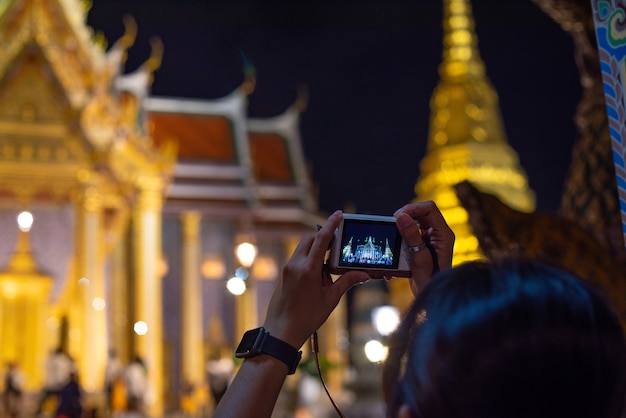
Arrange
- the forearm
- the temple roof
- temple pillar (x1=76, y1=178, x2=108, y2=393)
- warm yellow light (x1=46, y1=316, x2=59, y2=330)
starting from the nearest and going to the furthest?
the forearm < temple pillar (x1=76, y1=178, x2=108, y2=393) < warm yellow light (x1=46, y1=316, x2=59, y2=330) < the temple roof

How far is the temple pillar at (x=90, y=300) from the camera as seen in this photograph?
8.62m

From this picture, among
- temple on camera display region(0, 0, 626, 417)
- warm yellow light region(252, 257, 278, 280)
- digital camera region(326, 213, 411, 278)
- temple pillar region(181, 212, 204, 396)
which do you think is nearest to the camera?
digital camera region(326, 213, 411, 278)

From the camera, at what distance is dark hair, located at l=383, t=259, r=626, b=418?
0.71 meters

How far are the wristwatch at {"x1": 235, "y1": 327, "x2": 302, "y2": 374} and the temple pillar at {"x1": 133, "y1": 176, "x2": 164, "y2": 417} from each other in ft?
31.5

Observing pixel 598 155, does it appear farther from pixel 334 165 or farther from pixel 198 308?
pixel 334 165

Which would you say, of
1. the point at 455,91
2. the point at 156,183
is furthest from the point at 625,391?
the point at 455,91

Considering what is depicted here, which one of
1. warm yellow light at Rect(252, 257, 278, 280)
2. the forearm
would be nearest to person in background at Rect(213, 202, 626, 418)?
the forearm

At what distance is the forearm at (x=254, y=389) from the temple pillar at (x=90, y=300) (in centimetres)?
797

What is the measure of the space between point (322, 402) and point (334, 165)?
1152 cm

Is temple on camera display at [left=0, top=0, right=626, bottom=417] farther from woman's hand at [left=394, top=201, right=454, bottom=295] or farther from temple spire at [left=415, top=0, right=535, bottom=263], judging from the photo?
temple spire at [left=415, top=0, right=535, bottom=263]

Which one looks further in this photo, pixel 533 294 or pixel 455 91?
pixel 455 91

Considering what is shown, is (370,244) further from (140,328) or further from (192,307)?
(192,307)

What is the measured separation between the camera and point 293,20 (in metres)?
18.5

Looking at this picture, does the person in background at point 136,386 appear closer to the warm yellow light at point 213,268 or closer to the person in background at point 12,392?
the person in background at point 12,392
